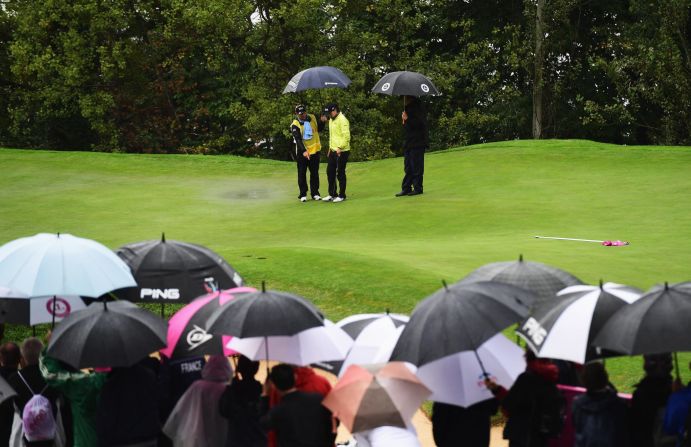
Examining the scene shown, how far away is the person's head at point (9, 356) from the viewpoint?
886 cm

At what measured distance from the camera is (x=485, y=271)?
9.37 metres

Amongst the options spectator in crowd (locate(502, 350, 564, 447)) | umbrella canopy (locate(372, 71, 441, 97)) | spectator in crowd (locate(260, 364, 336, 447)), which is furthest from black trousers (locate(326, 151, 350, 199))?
spectator in crowd (locate(260, 364, 336, 447))

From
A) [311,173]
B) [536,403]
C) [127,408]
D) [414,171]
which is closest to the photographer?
[536,403]

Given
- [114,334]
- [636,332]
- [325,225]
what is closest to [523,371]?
[636,332]

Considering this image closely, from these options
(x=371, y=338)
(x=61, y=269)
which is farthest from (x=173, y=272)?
(x=371, y=338)

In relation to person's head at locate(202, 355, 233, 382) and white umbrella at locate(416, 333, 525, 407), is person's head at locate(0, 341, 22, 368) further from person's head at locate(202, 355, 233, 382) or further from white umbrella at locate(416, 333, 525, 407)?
white umbrella at locate(416, 333, 525, 407)

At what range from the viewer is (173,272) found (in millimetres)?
9914

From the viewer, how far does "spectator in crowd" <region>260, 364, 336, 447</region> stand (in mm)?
7504

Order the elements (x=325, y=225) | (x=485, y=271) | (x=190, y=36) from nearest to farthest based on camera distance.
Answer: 1. (x=485, y=271)
2. (x=325, y=225)
3. (x=190, y=36)

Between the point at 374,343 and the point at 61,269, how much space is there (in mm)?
2663

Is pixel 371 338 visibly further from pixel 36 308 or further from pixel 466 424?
pixel 36 308

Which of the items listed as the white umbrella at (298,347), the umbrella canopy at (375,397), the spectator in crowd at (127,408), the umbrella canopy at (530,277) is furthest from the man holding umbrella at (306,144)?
the umbrella canopy at (375,397)

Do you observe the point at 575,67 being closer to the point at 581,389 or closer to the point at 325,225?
the point at 325,225

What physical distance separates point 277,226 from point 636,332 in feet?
40.6
